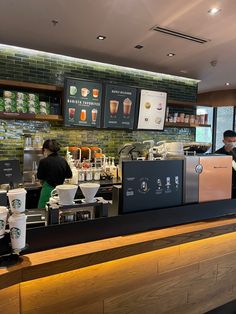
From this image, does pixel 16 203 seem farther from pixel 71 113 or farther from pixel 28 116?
pixel 71 113

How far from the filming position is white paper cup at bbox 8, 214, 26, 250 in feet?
4.11

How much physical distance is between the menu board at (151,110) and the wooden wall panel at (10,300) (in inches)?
151

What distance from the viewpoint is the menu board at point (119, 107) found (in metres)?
4.46

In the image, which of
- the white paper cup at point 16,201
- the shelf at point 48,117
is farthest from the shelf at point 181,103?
the white paper cup at point 16,201

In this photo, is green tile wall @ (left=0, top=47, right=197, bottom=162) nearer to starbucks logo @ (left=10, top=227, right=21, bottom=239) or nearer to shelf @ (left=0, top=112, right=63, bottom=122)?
shelf @ (left=0, top=112, right=63, bottom=122)

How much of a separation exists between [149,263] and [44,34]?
2.86 metres

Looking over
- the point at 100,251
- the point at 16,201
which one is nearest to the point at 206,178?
the point at 100,251

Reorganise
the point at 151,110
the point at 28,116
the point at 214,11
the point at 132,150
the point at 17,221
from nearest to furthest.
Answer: the point at 17,221
the point at 214,11
the point at 28,116
the point at 132,150
the point at 151,110

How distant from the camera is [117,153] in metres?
4.99

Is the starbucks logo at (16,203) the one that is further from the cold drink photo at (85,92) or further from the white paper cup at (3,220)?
the cold drink photo at (85,92)

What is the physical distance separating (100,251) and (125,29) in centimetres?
260

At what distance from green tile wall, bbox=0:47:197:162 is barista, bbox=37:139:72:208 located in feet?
2.66

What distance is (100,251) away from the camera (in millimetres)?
1460

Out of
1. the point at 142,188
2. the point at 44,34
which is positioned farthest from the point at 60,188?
the point at 44,34
